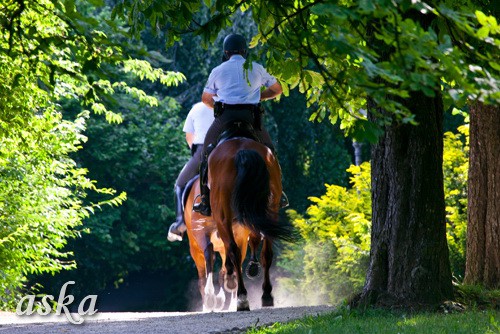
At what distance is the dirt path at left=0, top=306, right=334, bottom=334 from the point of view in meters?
10.5

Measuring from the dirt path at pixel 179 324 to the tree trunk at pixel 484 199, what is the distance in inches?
88.5

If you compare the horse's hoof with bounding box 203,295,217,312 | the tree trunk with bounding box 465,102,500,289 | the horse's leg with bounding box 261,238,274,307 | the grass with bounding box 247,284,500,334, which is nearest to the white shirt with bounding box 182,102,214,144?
the horse's hoof with bounding box 203,295,217,312

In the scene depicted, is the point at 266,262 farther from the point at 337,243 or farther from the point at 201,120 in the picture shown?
the point at 337,243

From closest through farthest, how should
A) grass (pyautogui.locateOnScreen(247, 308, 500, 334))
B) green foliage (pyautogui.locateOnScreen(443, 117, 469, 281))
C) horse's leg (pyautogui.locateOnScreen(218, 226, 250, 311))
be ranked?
grass (pyautogui.locateOnScreen(247, 308, 500, 334))
horse's leg (pyautogui.locateOnScreen(218, 226, 250, 311))
green foliage (pyautogui.locateOnScreen(443, 117, 469, 281))

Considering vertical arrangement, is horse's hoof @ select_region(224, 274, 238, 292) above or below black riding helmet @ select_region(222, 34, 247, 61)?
below

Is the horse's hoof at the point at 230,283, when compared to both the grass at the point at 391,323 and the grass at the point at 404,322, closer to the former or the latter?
the grass at the point at 404,322

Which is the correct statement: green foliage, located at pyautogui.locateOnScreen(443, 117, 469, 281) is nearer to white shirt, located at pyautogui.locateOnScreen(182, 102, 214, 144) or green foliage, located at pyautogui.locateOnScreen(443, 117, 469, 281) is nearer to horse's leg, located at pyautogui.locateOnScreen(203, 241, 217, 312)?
horse's leg, located at pyautogui.locateOnScreen(203, 241, 217, 312)

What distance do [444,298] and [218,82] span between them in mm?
3663

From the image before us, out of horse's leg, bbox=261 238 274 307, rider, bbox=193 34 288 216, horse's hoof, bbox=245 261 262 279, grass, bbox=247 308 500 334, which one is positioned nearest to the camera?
grass, bbox=247 308 500 334

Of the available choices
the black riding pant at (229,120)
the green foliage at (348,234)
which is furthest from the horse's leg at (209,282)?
the green foliage at (348,234)

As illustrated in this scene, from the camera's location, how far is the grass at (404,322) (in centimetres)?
918

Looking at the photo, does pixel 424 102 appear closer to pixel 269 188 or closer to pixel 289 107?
pixel 269 188

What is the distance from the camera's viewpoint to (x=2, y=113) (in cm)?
1216

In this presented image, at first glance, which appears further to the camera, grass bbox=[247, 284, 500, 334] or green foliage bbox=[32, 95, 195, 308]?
green foliage bbox=[32, 95, 195, 308]
